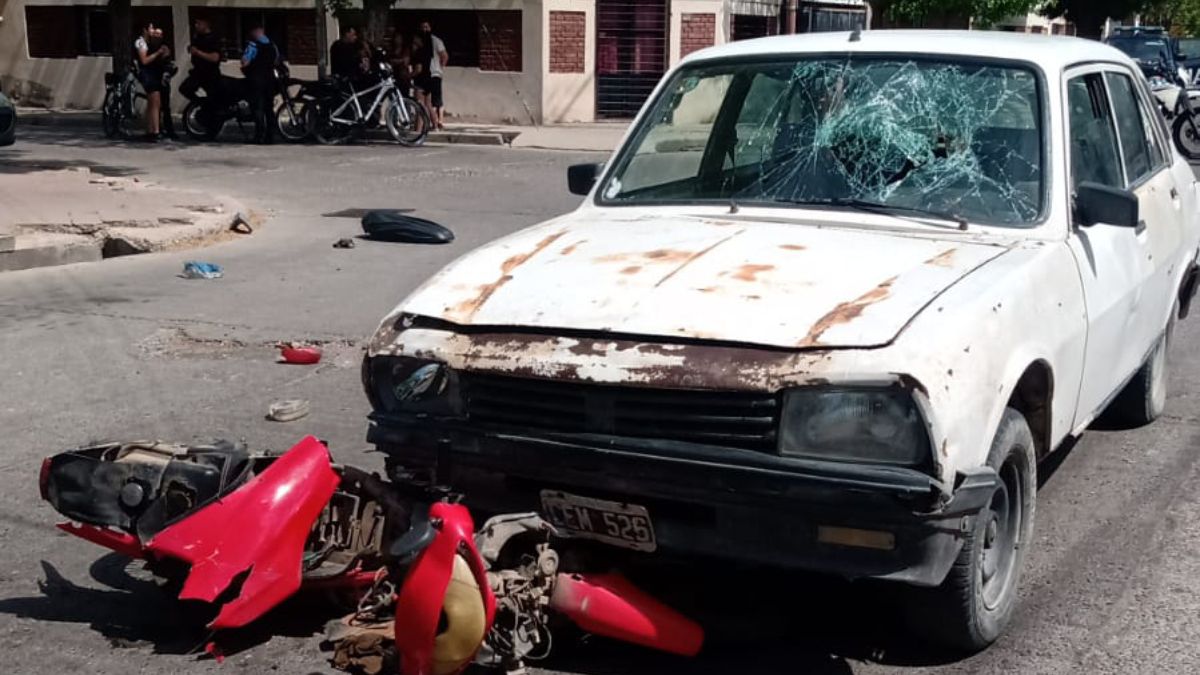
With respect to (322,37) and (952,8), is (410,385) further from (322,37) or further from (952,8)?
(952,8)

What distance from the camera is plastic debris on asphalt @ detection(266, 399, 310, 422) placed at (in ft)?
21.1

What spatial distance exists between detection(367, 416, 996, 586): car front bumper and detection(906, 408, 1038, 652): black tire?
17 cm

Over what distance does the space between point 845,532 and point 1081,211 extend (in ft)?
5.69

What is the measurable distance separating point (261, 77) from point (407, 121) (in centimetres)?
215

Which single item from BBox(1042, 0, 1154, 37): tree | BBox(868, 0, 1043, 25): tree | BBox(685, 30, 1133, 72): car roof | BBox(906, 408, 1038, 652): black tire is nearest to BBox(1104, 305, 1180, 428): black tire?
BBox(685, 30, 1133, 72): car roof

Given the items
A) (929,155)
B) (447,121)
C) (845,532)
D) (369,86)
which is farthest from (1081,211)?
(447,121)

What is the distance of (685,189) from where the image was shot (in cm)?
511

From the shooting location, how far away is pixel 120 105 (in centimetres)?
2070

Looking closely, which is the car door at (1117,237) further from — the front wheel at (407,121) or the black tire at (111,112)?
the black tire at (111,112)

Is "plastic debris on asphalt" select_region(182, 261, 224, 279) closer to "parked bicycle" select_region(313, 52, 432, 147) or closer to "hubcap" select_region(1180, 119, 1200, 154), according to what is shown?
"parked bicycle" select_region(313, 52, 432, 147)

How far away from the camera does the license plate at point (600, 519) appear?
371 centimetres

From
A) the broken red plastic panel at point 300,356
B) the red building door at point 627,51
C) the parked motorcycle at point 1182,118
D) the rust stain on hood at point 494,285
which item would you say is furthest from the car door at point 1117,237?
the red building door at point 627,51

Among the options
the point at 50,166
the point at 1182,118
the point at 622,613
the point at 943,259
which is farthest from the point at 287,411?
the point at 1182,118

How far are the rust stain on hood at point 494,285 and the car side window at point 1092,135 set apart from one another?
1847 mm
